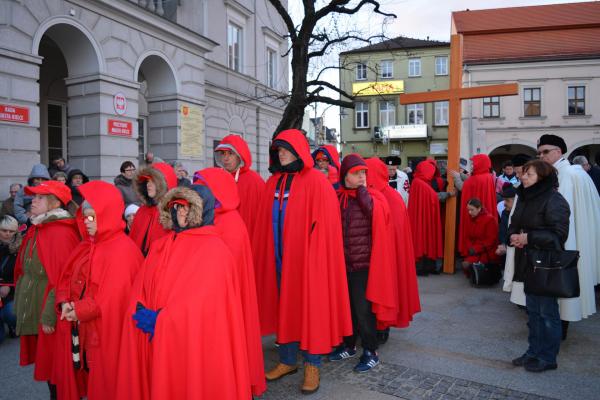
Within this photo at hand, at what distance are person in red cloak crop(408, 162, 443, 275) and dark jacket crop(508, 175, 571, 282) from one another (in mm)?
4237

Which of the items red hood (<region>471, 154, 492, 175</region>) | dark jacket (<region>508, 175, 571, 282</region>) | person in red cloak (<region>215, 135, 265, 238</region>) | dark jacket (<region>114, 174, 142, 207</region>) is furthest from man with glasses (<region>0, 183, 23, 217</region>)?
red hood (<region>471, 154, 492, 175</region>)

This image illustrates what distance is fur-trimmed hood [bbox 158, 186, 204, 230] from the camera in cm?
278

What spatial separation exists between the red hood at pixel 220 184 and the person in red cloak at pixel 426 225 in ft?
19.9

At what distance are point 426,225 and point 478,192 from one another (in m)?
1.15

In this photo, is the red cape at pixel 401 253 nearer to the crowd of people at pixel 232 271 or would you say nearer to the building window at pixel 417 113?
the crowd of people at pixel 232 271

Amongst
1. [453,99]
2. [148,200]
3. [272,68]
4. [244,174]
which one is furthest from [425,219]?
[272,68]

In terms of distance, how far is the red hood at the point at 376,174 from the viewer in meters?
5.51

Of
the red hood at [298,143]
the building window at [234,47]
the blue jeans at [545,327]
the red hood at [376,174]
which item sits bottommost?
the blue jeans at [545,327]

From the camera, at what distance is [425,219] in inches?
353

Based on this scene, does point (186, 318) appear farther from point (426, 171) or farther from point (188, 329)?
point (426, 171)

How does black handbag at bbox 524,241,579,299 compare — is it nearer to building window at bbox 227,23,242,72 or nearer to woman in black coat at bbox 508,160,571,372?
woman in black coat at bbox 508,160,571,372

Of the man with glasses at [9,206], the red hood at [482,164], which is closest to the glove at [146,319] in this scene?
the man with glasses at [9,206]

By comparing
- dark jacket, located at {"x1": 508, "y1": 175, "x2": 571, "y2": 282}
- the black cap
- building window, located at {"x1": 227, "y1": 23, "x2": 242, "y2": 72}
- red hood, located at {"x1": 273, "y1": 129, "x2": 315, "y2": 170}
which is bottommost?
dark jacket, located at {"x1": 508, "y1": 175, "x2": 571, "y2": 282}

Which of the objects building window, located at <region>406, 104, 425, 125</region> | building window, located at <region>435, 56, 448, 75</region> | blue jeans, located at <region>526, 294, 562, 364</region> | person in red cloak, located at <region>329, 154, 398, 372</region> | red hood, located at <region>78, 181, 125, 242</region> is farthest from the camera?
building window, located at <region>406, 104, 425, 125</region>
